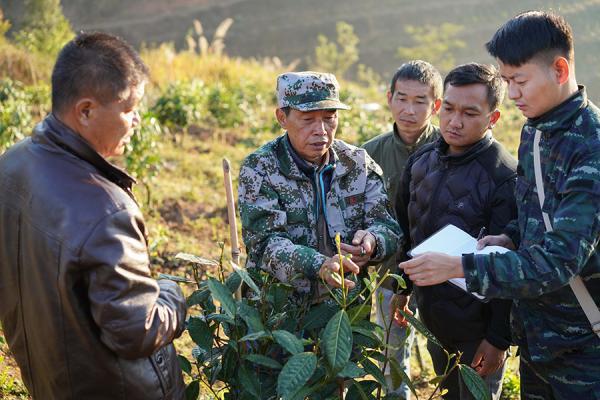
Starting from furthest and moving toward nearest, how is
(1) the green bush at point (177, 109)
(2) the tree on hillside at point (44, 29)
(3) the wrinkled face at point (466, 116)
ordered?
(2) the tree on hillside at point (44, 29), (1) the green bush at point (177, 109), (3) the wrinkled face at point (466, 116)

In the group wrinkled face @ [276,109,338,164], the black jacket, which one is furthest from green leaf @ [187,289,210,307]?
the black jacket

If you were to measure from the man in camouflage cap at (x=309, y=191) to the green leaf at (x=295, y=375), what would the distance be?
1.64 ft

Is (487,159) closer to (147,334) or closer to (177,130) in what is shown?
(147,334)

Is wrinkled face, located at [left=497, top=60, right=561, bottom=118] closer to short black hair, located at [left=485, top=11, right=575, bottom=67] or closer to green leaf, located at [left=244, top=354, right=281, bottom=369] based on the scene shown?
short black hair, located at [left=485, top=11, right=575, bottom=67]

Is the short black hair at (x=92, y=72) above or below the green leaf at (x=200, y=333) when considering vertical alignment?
above

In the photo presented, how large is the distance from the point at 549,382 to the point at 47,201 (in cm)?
158

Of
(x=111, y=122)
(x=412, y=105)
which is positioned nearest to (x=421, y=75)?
(x=412, y=105)

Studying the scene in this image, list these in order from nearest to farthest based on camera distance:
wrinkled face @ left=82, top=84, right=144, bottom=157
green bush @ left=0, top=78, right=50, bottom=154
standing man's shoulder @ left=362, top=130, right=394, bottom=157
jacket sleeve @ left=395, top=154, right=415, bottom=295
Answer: wrinkled face @ left=82, top=84, right=144, bottom=157 → jacket sleeve @ left=395, top=154, right=415, bottom=295 → standing man's shoulder @ left=362, top=130, right=394, bottom=157 → green bush @ left=0, top=78, right=50, bottom=154

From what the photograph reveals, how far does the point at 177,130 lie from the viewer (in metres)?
8.90

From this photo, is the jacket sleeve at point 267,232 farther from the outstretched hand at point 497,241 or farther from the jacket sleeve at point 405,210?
the jacket sleeve at point 405,210

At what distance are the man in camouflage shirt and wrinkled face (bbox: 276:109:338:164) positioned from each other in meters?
0.61

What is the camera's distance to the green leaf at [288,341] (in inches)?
76.7

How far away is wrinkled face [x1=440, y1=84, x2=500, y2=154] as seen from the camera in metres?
2.64

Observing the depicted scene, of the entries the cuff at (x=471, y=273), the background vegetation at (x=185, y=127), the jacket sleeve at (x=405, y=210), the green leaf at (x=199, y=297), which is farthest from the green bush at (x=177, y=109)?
the cuff at (x=471, y=273)
